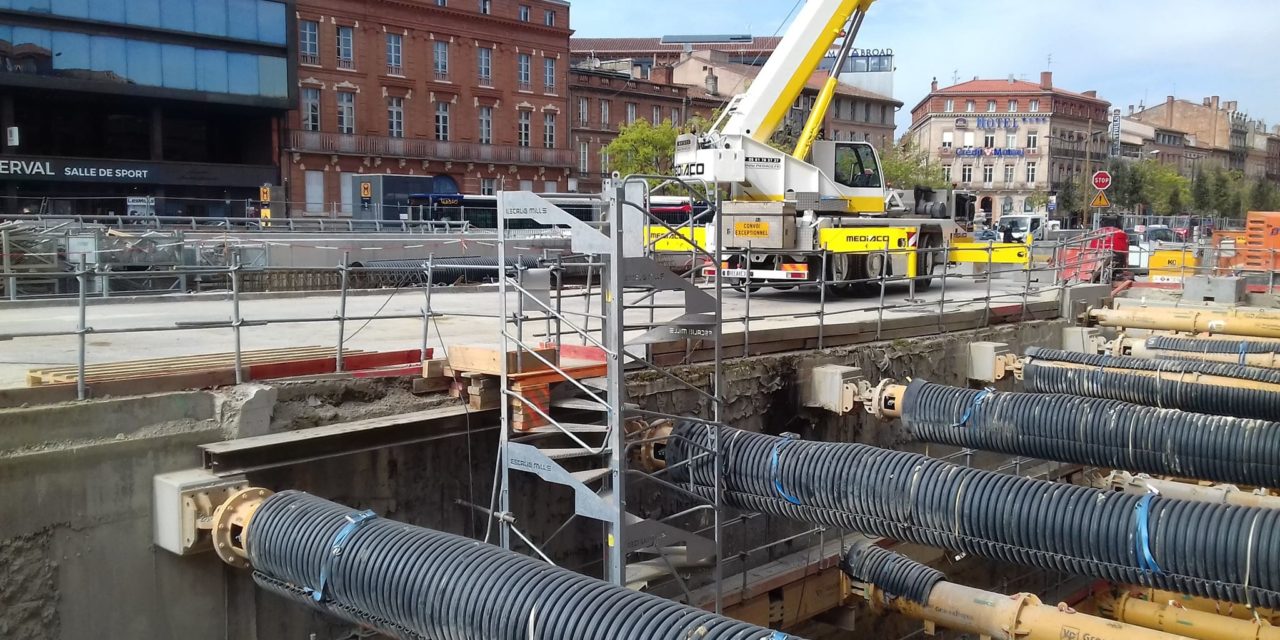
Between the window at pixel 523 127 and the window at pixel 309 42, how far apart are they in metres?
11.3

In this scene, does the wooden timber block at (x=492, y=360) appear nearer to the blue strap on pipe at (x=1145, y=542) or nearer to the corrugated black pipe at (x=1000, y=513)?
the corrugated black pipe at (x=1000, y=513)

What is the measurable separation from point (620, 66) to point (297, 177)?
30.2m

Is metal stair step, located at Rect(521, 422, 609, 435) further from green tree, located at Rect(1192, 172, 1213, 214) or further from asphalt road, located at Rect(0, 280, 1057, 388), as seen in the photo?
green tree, located at Rect(1192, 172, 1213, 214)

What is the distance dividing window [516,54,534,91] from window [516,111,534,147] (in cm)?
139

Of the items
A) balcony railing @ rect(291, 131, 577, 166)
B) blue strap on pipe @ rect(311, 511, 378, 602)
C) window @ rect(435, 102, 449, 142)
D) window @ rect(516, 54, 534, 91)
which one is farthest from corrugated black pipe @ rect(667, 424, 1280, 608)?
window @ rect(516, 54, 534, 91)

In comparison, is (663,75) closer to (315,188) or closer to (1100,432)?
(315,188)

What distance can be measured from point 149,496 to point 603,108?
5495 centimetres

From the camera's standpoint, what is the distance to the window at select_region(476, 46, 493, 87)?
51281 mm

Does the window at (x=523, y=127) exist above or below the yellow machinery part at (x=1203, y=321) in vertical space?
above

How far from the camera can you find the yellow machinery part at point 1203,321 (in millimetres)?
12672

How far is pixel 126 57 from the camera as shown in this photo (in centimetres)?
3912

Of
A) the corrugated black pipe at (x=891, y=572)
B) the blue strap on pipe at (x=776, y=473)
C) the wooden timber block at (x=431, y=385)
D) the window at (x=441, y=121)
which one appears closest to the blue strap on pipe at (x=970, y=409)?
the corrugated black pipe at (x=891, y=572)

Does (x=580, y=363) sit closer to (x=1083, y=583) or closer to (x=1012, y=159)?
(x=1083, y=583)

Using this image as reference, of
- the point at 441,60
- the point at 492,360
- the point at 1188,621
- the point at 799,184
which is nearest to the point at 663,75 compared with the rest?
the point at 441,60
